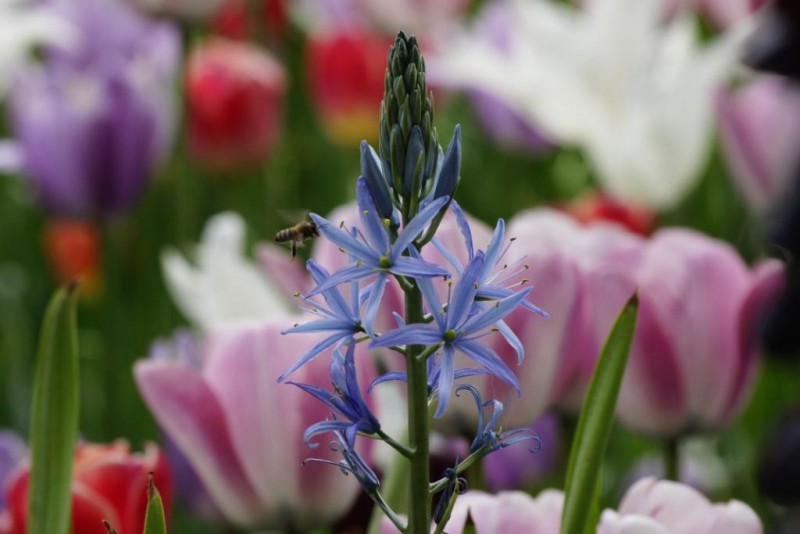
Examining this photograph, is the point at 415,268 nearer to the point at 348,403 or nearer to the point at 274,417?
the point at 348,403

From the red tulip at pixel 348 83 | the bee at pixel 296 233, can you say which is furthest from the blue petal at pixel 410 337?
the red tulip at pixel 348 83

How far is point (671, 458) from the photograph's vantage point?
0.82 meters

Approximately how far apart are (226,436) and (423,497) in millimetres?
317

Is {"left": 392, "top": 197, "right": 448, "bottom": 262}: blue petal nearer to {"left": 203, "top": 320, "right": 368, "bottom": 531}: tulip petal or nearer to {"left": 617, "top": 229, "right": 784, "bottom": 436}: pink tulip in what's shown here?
{"left": 203, "top": 320, "right": 368, "bottom": 531}: tulip petal

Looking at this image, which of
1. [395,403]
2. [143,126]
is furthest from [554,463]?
[143,126]

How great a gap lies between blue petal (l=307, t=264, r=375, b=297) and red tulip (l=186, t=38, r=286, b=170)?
120 cm

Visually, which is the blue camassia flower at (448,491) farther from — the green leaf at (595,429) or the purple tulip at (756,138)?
the purple tulip at (756,138)

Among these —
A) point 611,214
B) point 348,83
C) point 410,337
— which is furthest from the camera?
point 348,83

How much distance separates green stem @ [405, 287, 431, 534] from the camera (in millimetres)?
386

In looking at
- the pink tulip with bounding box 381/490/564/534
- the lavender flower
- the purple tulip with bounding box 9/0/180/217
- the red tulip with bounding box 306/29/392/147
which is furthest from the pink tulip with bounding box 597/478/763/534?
the red tulip with bounding box 306/29/392/147

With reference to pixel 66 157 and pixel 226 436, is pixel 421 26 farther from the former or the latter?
pixel 226 436

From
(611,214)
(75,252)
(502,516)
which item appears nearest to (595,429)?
(502,516)

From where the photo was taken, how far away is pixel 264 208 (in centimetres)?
178

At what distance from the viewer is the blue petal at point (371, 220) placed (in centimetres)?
39
